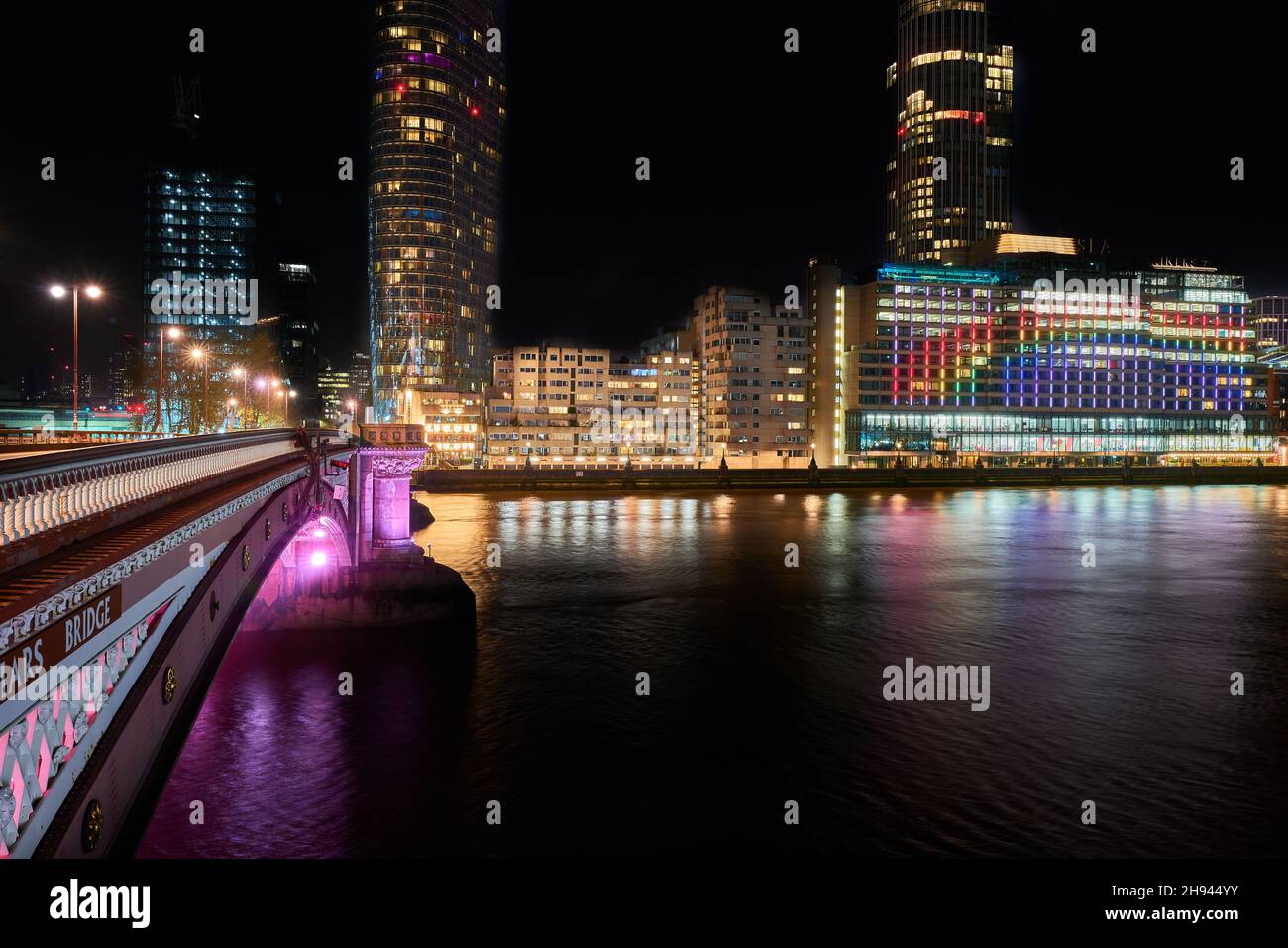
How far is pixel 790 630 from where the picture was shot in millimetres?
43781

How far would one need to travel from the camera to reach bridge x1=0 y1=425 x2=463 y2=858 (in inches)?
278

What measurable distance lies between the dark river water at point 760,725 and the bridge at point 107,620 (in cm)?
937

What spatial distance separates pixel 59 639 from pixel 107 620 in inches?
46.0

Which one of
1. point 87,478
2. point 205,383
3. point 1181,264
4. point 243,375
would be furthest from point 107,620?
point 1181,264

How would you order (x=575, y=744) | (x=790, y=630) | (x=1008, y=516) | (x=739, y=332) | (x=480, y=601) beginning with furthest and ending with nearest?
(x=739, y=332), (x=1008, y=516), (x=480, y=601), (x=790, y=630), (x=575, y=744)

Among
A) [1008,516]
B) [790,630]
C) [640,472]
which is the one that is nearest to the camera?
[790,630]

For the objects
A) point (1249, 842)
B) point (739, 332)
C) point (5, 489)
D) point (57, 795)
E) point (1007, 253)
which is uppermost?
point (1007, 253)

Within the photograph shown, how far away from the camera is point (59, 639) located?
24.9ft

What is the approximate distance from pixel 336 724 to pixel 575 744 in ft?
23.4

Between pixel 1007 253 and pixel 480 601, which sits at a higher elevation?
pixel 1007 253

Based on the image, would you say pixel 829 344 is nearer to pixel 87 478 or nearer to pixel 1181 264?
pixel 1181 264

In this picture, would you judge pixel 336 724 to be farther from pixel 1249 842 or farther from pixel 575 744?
pixel 1249 842

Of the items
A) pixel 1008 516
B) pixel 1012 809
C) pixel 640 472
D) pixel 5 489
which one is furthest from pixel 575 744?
pixel 640 472

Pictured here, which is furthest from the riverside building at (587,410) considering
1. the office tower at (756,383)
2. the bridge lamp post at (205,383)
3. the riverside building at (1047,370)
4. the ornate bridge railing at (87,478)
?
the ornate bridge railing at (87,478)
